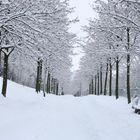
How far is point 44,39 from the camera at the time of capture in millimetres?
13055

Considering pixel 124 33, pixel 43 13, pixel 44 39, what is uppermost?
pixel 124 33

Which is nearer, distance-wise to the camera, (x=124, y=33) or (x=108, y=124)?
(x=108, y=124)

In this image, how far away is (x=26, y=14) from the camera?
436 inches

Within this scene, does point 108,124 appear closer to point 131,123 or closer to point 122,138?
point 131,123

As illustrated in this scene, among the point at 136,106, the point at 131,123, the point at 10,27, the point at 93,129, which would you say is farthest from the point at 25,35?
the point at 136,106

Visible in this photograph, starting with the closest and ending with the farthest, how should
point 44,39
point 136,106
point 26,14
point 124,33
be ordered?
point 26,14, point 44,39, point 136,106, point 124,33

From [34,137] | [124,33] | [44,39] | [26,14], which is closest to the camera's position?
[34,137]

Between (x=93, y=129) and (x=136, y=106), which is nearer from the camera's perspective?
(x=93, y=129)

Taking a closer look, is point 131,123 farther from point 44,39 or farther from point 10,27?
point 10,27

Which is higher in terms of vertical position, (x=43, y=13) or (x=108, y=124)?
(x=43, y=13)

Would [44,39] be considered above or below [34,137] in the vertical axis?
above

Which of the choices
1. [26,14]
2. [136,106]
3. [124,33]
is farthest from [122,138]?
[124,33]

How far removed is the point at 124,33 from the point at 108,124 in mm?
14692

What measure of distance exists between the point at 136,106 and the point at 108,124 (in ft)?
13.9
